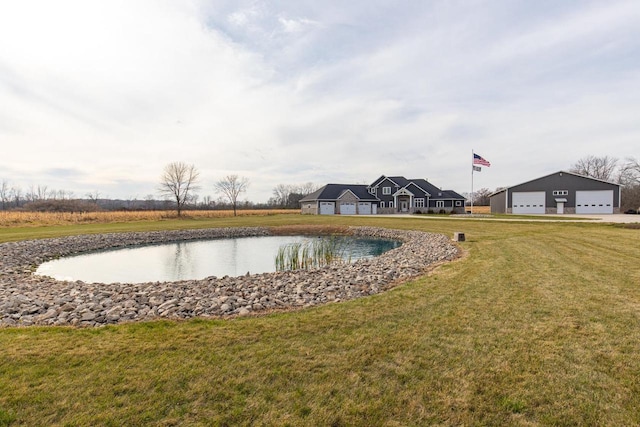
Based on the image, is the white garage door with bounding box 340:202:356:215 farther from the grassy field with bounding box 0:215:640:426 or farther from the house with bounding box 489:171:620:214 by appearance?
the grassy field with bounding box 0:215:640:426

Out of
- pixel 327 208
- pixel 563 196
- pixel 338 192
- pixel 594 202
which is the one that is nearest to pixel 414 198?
pixel 338 192

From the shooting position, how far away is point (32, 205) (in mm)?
53000

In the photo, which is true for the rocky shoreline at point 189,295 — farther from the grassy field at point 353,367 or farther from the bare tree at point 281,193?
the bare tree at point 281,193

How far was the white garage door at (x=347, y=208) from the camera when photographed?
146 feet

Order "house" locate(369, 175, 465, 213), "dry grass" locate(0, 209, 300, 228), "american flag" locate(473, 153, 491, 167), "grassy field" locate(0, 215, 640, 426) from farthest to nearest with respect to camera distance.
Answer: "house" locate(369, 175, 465, 213) → "american flag" locate(473, 153, 491, 167) → "dry grass" locate(0, 209, 300, 228) → "grassy field" locate(0, 215, 640, 426)

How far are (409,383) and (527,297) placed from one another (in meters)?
3.72

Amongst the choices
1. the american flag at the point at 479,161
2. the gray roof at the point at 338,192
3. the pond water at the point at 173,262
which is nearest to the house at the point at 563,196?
the american flag at the point at 479,161

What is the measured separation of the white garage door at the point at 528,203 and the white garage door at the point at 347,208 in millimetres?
19648

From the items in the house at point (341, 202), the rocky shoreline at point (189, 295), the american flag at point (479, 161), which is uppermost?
Answer: the american flag at point (479, 161)

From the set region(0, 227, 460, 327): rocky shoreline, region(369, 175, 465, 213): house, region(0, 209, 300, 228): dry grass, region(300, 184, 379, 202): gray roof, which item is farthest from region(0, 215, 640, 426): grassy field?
region(369, 175, 465, 213): house

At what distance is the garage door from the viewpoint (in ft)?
113

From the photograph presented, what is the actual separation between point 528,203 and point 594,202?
6.24 m

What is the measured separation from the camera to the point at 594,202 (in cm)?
3488

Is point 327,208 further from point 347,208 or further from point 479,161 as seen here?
point 479,161
